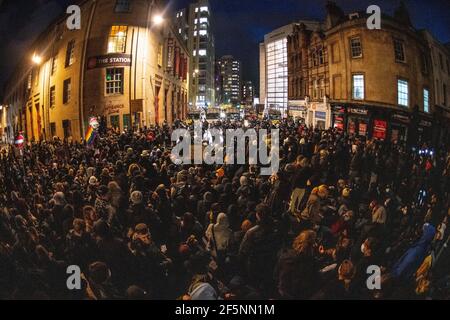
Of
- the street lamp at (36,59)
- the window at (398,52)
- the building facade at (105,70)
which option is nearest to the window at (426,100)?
the window at (398,52)

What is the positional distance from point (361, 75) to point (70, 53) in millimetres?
2491

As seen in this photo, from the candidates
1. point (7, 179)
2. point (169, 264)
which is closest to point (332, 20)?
point (169, 264)

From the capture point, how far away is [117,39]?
94.0 inches

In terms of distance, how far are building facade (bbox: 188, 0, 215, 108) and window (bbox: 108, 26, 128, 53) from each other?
0.62 m

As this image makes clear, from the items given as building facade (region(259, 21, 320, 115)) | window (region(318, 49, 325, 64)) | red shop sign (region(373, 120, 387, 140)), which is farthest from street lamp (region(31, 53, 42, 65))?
red shop sign (region(373, 120, 387, 140))

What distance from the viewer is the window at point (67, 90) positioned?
2.45 metres

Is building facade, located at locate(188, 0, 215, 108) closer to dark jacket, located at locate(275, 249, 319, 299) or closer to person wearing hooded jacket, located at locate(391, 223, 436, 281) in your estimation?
dark jacket, located at locate(275, 249, 319, 299)

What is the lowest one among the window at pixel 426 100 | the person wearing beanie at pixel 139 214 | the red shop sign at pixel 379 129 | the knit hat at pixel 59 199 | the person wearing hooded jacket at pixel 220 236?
the person wearing hooded jacket at pixel 220 236

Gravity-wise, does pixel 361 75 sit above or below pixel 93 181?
above

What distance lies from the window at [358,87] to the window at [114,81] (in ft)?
6.34

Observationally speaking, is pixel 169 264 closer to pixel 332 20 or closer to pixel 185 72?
pixel 185 72

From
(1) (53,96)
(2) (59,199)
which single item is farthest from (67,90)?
(2) (59,199)

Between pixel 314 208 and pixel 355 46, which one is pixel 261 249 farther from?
pixel 355 46

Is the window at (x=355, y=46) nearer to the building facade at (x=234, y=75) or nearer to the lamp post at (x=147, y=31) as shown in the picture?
the building facade at (x=234, y=75)
